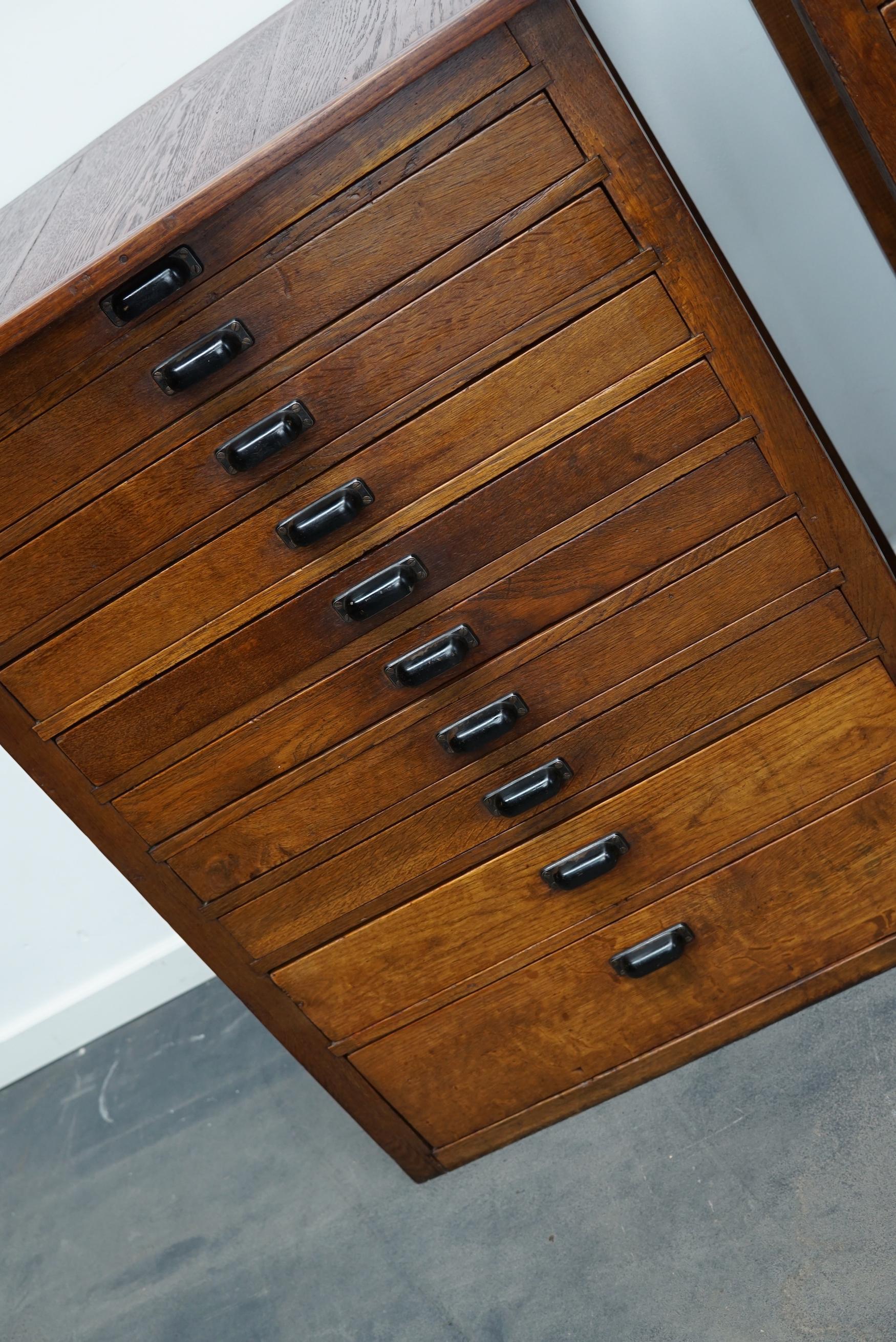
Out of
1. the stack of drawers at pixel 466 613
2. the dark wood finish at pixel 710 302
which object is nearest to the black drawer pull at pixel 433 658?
the stack of drawers at pixel 466 613

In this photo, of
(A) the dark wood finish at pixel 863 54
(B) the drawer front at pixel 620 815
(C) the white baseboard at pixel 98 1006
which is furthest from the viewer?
(C) the white baseboard at pixel 98 1006

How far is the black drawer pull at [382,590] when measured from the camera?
1.21 metres

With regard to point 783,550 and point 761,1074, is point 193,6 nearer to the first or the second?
point 783,550

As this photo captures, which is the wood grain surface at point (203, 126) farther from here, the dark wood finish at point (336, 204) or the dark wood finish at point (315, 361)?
the dark wood finish at point (315, 361)

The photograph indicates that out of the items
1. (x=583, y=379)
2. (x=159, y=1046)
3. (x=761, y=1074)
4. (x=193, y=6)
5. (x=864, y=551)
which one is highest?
(x=193, y=6)

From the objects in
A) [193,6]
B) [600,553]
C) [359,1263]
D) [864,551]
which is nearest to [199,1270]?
[359,1263]

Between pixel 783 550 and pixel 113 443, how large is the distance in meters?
0.67

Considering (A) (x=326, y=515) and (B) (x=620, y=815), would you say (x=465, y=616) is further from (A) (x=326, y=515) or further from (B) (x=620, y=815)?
(B) (x=620, y=815)

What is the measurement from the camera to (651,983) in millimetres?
1462

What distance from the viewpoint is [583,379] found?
117 cm

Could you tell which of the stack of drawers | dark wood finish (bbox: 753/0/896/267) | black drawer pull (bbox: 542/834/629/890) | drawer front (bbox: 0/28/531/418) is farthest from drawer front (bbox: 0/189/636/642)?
black drawer pull (bbox: 542/834/629/890)

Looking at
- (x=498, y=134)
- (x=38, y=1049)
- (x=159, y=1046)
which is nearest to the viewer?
(x=498, y=134)

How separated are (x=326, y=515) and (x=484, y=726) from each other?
0.28 m

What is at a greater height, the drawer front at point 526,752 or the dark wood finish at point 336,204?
the dark wood finish at point 336,204
